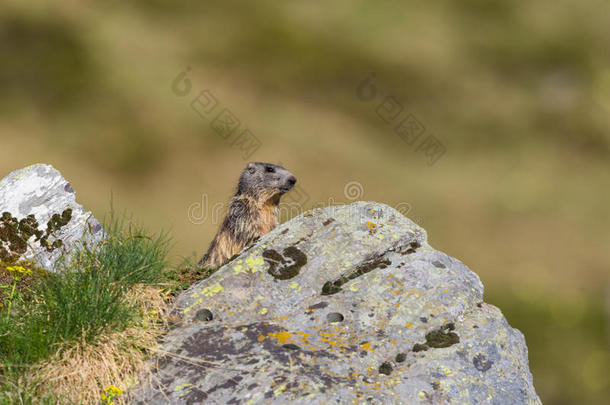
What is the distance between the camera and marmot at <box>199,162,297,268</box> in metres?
13.7

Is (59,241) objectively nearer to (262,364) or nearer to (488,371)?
(262,364)

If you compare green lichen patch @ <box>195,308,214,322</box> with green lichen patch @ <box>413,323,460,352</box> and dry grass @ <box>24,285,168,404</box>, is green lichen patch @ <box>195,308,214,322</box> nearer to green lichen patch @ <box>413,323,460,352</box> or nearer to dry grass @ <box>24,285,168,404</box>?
dry grass @ <box>24,285,168,404</box>

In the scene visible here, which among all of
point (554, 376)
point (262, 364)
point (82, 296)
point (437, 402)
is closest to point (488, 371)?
point (437, 402)

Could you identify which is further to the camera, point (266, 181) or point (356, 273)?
point (266, 181)

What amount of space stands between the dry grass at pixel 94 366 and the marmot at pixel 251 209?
18.1ft

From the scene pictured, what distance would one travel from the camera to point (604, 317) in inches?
1558

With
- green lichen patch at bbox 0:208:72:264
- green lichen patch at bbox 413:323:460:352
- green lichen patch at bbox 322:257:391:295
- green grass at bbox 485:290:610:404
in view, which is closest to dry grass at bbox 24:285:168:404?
green lichen patch at bbox 322:257:391:295

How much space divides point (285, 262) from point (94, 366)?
320 centimetres

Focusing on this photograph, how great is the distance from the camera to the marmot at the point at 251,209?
1373 centimetres

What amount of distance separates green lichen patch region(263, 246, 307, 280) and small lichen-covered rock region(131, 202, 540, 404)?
21mm

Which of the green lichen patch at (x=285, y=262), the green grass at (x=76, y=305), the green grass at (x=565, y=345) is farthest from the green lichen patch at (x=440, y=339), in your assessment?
the green grass at (x=565, y=345)

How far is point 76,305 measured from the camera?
7.98 metres

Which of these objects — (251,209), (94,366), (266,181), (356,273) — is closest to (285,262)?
(356,273)

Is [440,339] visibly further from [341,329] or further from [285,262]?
[285,262]
